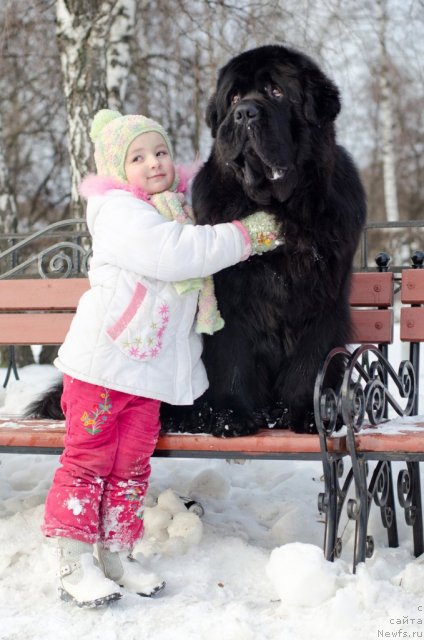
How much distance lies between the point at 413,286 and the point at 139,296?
1144 millimetres

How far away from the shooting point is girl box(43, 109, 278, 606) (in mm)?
2100

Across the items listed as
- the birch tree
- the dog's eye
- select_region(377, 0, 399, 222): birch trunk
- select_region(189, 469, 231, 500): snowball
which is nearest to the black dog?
the dog's eye

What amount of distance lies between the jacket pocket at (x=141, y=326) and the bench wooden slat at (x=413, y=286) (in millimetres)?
1034

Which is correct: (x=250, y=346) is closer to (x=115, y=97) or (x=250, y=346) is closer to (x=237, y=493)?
(x=237, y=493)

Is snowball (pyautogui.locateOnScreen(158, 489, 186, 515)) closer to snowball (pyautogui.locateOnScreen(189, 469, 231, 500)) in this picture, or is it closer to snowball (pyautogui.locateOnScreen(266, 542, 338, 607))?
snowball (pyautogui.locateOnScreen(189, 469, 231, 500))

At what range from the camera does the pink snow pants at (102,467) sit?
2.05m

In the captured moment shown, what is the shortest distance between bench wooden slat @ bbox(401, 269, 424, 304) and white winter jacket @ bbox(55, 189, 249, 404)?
2.88 ft

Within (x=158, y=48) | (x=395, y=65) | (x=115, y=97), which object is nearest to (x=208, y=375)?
(x=115, y=97)

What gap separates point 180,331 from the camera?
7.41ft

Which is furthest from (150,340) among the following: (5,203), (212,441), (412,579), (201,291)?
(5,203)

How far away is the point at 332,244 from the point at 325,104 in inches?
16.0

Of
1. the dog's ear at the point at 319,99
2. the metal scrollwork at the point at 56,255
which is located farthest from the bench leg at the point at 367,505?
the metal scrollwork at the point at 56,255

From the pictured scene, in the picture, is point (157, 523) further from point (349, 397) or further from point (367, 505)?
point (349, 397)

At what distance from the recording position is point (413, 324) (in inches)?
108
